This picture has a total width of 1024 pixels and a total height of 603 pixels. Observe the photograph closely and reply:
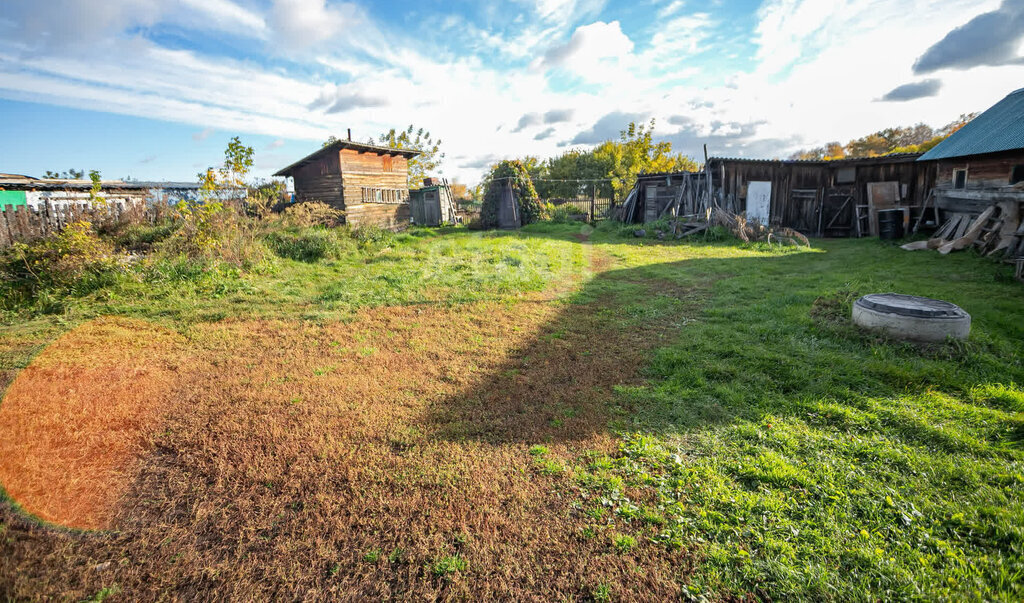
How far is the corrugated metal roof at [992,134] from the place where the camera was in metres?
12.2

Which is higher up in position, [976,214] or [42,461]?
[976,214]

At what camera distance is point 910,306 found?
5430mm

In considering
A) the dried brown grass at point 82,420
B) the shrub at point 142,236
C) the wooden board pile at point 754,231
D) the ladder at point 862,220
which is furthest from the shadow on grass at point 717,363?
the ladder at point 862,220

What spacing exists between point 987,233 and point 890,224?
5.94m

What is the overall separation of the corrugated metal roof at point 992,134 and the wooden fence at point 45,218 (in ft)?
79.9

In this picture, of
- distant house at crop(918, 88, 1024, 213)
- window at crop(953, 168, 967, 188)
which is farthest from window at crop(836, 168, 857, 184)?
window at crop(953, 168, 967, 188)

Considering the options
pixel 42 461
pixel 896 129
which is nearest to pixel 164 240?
pixel 42 461

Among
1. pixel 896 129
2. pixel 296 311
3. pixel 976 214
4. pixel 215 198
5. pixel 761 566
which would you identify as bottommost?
pixel 761 566

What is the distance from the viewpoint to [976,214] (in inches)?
505

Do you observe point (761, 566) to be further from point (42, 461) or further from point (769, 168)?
point (769, 168)

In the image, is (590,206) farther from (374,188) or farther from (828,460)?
(828,460)

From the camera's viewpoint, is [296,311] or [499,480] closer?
[499,480]

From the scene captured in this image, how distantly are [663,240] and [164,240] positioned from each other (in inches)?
658

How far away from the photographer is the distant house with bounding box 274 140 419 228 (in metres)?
18.9
